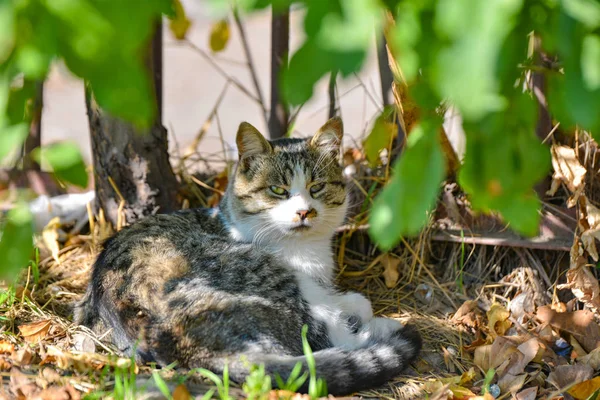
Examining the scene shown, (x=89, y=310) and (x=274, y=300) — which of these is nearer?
(x=274, y=300)

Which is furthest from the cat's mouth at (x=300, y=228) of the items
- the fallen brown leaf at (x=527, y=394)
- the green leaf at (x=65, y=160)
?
the green leaf at (x=65, y=160)

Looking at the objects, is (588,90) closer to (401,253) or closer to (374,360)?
(374,360)

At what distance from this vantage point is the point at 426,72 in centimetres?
138

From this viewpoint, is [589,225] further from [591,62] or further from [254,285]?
[591,62]

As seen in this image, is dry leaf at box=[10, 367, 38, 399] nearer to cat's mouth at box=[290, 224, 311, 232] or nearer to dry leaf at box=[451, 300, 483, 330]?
cat's mouth at box=[290, 224, 311, 232]

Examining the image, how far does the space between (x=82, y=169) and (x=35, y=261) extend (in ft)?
6.86

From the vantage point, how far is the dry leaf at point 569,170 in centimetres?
310

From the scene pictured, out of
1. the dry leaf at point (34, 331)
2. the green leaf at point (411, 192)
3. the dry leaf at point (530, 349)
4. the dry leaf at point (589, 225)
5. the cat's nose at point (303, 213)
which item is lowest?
the dry leaf at point (530, 349)

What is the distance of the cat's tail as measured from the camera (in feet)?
7.92

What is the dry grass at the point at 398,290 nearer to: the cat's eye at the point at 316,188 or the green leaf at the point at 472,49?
the cat's eye at the point at 316,188

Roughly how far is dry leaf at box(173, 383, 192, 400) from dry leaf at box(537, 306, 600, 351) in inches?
69.7

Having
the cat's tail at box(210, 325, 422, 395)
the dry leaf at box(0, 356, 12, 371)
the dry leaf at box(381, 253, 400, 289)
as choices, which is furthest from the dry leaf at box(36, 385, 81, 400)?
the dry leaf at box(381, 253, 400, 289)

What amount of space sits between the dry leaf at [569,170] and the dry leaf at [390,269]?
93cm

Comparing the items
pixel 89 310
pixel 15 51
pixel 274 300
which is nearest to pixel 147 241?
pixel 89 310
